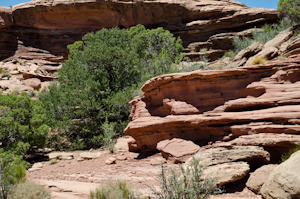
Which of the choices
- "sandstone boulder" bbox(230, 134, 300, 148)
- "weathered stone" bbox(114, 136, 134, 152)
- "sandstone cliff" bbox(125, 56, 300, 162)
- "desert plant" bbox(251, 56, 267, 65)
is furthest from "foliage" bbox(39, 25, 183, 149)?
"sandstone boulder" bbox(230, 134, 300, 148)

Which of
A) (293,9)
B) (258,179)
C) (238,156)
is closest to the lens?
(258,179)

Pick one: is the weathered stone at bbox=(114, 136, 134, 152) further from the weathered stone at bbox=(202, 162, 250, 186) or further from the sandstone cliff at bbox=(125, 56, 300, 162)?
the weathered stone at bbox=(202, 162, 250, 186)

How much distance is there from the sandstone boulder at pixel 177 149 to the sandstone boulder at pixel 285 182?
2856mm

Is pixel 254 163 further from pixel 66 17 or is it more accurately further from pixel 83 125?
pixel 66 17

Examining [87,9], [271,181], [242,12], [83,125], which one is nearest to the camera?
[271,181]

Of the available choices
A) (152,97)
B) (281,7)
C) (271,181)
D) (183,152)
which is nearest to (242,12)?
(281,7)

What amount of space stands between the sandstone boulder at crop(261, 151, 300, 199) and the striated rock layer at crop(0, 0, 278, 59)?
2483 centimetres

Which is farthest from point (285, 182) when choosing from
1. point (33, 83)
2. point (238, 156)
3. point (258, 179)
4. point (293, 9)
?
point (33, 83)

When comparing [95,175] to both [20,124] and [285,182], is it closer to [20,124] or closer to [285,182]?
[285,182]

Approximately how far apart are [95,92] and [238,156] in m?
9.24

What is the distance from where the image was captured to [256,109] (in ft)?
22.1

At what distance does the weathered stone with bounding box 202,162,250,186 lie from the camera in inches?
183

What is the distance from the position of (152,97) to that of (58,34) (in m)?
25.2

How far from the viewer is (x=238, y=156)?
17.2ft
